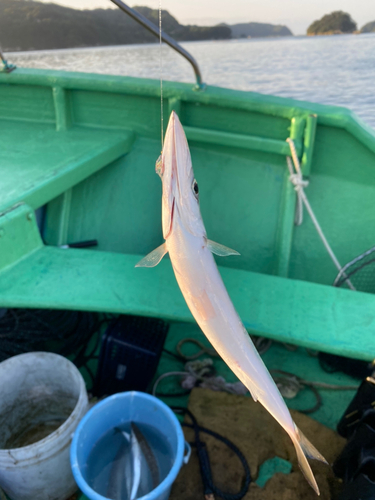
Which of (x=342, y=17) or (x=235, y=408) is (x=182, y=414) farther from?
(x=342, y=17)

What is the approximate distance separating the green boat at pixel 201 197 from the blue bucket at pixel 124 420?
0.48 metres

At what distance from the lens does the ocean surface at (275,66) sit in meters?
4.11

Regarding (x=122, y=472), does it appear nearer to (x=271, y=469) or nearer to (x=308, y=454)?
(x=271, y=469)

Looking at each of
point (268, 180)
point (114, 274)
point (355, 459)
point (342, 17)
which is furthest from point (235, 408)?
point (342, 17)

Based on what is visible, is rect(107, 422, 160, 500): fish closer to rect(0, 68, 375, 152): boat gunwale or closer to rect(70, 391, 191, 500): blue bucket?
rect(70, 391, 191, 500): blue bucket

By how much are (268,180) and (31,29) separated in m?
7.75

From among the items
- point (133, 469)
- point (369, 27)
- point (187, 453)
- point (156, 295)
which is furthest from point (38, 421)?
point (369, 27)

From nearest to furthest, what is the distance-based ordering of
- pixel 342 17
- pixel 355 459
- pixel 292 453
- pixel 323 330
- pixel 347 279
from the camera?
pixel 355 459, pixel 323 330, pixel 292 453, pixel 347 279, pixel 342 17

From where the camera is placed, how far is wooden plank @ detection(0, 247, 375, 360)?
1.82 meters

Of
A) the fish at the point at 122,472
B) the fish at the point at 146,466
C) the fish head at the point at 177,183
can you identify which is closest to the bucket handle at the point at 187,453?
the fish at the point at 146,466

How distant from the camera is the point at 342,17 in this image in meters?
5.82

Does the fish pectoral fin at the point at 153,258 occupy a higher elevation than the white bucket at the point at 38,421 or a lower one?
higher

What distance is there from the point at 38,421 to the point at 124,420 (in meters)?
0.68

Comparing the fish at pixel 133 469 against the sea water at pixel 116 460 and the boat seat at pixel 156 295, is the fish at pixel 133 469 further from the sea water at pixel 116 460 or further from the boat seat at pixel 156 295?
the boat seat at pixel 156 295
